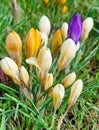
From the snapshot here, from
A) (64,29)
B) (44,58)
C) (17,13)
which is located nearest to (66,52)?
(44,58)

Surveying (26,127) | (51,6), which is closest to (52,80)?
(26,127)

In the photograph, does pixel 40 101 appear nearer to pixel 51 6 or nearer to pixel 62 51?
pixel 62 51

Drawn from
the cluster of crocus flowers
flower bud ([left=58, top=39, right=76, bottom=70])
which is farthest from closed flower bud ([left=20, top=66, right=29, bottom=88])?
flower bud ([left=58, top=39, right=76, bottom=70])

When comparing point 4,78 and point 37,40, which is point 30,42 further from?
point 4,78

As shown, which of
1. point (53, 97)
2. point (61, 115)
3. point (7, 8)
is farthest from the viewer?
point (7, 8)

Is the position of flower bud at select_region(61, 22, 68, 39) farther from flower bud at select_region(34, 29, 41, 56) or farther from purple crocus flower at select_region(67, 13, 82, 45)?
flower bud at select_region(34, 29, 41, 56)

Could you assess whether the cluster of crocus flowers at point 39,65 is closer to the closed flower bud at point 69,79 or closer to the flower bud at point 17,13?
the closed flower bud at point 69,79

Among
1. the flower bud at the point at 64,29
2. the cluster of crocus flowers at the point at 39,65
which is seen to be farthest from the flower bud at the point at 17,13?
the cluster of crocus flowers at the point at 39,65

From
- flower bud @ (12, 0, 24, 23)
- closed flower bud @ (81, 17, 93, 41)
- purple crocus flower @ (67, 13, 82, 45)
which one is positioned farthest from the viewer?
flower bud @ (12, 0, 24, 23)
